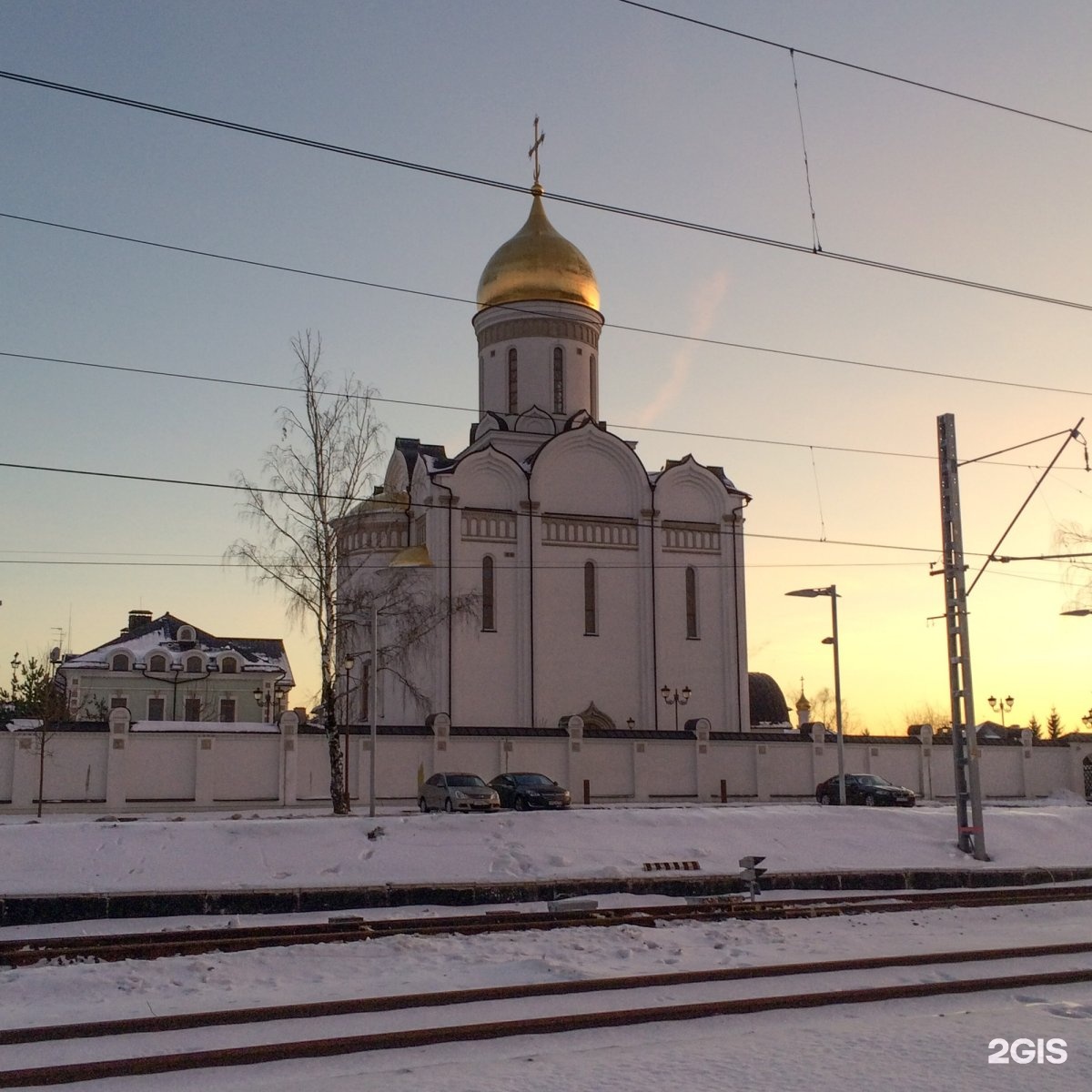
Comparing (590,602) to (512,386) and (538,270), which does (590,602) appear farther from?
(538,270)

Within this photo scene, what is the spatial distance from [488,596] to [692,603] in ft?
25.5

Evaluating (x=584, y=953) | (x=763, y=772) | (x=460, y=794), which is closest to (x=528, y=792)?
(x=460, y=794)

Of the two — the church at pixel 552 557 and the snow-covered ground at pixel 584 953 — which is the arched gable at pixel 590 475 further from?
the snow-covered ground at pixel 584 953

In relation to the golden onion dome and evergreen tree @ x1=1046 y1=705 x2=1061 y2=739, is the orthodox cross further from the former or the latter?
evergreen tree @ x1=1046 y1=705 x2=1061 y2=739

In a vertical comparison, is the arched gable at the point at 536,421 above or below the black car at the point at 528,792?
above

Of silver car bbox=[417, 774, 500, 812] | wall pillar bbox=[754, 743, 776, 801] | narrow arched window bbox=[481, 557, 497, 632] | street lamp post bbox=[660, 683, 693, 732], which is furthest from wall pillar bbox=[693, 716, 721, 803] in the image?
silver car bbox=[417, 774, 500, 812]

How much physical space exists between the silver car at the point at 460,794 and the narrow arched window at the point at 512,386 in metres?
21.4

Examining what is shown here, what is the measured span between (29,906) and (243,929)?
11.3ft

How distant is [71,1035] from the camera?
9.23m

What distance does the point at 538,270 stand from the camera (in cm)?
4716

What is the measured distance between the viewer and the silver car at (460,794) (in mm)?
28078

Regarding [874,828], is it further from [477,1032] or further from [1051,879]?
[477,1032]

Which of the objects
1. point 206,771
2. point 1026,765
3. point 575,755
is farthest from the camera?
point 1026,765

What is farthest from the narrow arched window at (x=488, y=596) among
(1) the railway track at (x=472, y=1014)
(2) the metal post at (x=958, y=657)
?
(1) the railway track at (x=472, y=1014)
